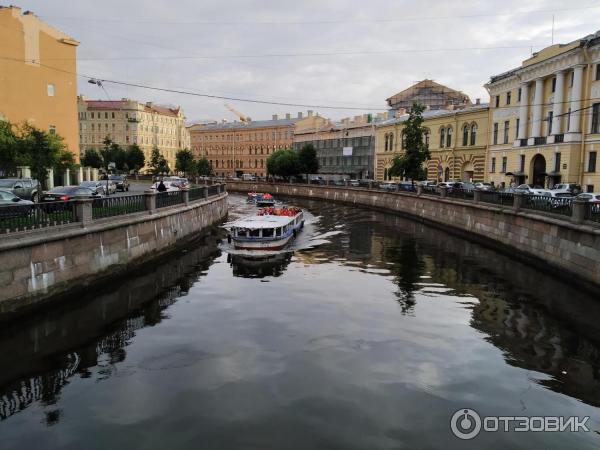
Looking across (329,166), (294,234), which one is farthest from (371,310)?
(329,166)

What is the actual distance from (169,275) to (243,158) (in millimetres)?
107408

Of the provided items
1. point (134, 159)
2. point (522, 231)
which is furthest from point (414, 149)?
point (134, 159)

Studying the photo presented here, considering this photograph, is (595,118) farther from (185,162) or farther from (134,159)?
(134,159)

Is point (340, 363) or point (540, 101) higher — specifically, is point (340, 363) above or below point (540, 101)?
below

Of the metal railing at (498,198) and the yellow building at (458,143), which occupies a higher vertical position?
the yellow building at (458,143)

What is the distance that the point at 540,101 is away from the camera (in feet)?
150

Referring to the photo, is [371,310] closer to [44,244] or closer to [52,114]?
[44,244]

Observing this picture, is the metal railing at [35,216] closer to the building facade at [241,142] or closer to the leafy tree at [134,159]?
the leafy tree at [134,159]

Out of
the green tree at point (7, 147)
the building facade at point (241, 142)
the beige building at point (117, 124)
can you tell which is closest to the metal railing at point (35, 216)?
the green tree at point (7, 147)

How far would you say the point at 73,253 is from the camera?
55.3ft

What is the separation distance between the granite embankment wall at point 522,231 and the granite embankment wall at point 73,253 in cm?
1760

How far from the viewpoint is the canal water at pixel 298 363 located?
9.43m

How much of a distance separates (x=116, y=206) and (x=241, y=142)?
4273 inches

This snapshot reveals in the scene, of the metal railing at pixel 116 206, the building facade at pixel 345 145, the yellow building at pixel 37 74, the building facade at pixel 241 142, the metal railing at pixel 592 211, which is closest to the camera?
the metal railing at pixel 592 211
